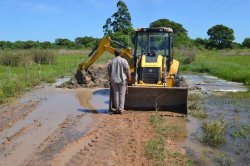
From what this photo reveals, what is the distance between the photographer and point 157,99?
12.3 m

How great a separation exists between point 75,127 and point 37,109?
11.3 ft

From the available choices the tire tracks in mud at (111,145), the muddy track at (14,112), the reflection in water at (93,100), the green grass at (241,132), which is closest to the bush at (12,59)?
the reflection in water at (93,100)

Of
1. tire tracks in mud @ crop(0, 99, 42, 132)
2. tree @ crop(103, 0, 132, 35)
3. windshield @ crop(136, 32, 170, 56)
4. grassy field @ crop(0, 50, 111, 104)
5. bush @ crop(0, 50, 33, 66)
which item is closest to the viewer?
tire tracks in mud @ crop(0, 99, 42, 132)

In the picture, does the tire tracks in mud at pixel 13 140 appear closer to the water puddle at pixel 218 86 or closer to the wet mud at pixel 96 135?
the wet mud at pixel 96 135

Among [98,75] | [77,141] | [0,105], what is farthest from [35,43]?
[77,141]

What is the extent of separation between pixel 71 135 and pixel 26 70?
509 inches

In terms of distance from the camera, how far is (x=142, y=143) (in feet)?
27.3

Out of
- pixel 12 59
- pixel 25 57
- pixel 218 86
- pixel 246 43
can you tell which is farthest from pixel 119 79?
pixel 246 43

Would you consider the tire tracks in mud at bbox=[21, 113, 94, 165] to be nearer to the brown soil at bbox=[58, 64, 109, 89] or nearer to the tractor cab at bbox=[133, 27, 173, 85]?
the tractor cab at bbox=[133, 27, 173, 85]

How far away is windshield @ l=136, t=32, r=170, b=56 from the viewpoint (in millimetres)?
14633

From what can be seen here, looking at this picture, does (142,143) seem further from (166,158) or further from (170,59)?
(170,59)

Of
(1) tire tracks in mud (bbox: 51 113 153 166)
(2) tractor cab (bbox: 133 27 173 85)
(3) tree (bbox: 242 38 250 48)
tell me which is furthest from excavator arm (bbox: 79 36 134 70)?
(3) tree (bbox: 242 38 250 48)

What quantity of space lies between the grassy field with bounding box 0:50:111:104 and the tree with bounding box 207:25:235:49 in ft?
191

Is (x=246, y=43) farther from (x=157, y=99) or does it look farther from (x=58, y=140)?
(x=58, y=140)
